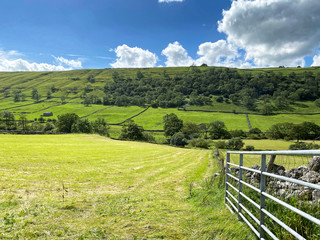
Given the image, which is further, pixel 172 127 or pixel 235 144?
pixel 172 127

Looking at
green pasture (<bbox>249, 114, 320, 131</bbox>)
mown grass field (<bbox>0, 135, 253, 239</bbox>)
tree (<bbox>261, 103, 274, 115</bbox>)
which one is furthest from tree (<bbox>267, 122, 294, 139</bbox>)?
mown grass field (<bbox>0, 135, 253, 239</bbox>)

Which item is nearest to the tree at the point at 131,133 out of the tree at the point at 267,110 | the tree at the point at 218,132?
the tree at the point at 218,132

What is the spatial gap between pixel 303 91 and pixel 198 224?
23569 cm

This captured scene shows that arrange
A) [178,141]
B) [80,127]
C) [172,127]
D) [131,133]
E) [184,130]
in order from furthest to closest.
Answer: [172,127], [184,130], [178,141], [80,127], [131,133]

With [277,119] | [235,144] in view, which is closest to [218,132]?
[235,144]

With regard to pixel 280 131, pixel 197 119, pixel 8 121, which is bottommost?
pixel 280 131

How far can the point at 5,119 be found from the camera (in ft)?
386

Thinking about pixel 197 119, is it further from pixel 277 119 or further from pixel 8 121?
pixel 8 121

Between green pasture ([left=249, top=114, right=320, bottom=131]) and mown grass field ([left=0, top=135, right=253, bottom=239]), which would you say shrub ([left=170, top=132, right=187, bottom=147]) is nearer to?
green pasture ([left=249, top=114, right=320, bottom=131])

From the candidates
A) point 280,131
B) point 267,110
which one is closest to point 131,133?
point 280,131

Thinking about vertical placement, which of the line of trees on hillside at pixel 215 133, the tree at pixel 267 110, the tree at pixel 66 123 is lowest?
the line of trees on hillside at pixel 215 133

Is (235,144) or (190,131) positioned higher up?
(190,131)

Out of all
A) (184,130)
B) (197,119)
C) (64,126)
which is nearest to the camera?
(64,126)

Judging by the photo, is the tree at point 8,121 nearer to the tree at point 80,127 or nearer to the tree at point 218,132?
the tree at point 80,127
